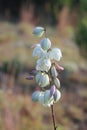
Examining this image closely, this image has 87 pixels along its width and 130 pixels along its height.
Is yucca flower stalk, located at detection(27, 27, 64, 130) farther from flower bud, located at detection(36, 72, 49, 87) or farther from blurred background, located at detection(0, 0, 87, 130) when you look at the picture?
blurred background, located at detection(0, 0, 87, 130)

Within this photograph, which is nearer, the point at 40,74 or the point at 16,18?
the point at 40,74

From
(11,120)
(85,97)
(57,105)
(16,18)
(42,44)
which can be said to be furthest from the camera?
(16,18)

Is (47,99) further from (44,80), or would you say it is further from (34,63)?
(34,63)

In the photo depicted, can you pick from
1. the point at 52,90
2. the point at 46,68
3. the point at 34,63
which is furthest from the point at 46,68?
the point at 34,63

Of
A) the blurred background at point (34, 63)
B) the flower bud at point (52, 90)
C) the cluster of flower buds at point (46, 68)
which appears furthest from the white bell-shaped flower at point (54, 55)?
the blurred background at point (34, 63)

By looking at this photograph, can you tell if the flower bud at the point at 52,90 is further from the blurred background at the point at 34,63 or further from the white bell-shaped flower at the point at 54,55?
the blurred background at the point at 34,63

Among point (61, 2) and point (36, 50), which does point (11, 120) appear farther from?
point (61, 2)

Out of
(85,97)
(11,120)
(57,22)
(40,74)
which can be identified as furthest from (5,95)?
(57,22)
